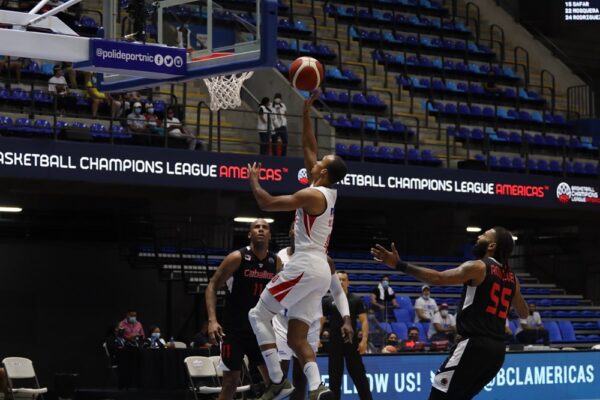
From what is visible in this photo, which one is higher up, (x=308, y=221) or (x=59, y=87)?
(x=59, y=87)

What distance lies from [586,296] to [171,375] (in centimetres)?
1695

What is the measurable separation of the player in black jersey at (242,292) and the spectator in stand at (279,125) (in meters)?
13.4

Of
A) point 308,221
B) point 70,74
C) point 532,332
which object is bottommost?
point 532,332

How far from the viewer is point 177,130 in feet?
78.0

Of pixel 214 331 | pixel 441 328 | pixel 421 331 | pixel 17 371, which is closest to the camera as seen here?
pixel 214 331

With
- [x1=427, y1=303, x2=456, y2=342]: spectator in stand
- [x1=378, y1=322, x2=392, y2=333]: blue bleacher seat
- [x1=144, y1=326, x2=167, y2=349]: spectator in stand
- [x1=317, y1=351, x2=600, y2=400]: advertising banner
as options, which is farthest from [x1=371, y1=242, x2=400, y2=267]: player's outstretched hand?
[x1=427, y1=303, x2=456, y2=342]: spectator in stand

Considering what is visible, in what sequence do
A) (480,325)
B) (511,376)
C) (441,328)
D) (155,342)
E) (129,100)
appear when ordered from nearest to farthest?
1. (480,325)
2. (511,376)
3. (155,342)
4. (441,328)
5. (129,100)

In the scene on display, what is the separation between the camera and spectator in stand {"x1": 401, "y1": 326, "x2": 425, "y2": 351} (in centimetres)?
2203

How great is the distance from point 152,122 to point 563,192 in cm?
1044

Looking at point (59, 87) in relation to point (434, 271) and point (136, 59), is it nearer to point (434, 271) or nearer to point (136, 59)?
point (136, 59)

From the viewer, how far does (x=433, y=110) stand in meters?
30.5

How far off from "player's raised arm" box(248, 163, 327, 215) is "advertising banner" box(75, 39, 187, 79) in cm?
376

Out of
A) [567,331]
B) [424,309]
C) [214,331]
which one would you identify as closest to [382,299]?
[424,309]

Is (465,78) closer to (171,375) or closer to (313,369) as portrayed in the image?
(171,375)
